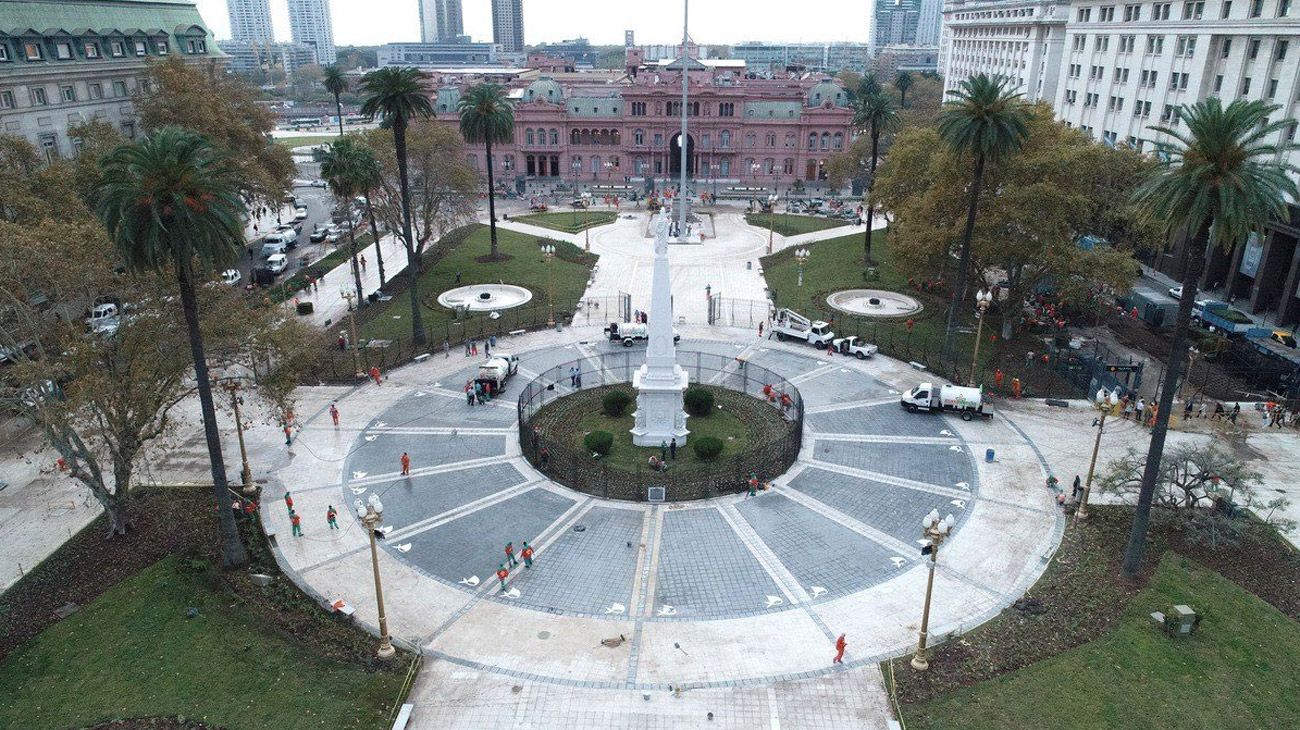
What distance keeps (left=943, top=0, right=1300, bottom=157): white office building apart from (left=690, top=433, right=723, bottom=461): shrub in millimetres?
24187

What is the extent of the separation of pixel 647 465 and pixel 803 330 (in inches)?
744

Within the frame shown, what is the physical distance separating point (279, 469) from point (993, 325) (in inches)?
1625

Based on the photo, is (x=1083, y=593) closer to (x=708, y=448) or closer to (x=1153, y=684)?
(x=1153, y=684)

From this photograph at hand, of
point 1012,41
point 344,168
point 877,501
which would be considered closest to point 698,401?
point 877,501

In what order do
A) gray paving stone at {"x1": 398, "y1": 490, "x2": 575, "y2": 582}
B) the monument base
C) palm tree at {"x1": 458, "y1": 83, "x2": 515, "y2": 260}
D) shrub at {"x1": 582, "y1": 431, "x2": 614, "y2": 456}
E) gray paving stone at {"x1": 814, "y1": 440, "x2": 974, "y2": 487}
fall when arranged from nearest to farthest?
gray paving stone at {"x1": 398, "y1": 490, "x2": 575, "y2": 582} → gray paving stone at {"x1": 814, "y1": 440, "x2": 974, "y2": 487} → shrub at {"x1": 582, "y1": 431, "x2": 614, "y2": 456} → the monument base → palm tree at {"x1": 458, "y1": 83, "x2": 515, "y2": 260}

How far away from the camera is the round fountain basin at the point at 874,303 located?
53438 millimetres

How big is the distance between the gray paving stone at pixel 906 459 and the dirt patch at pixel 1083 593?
515 cm

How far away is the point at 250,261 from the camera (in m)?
67.1

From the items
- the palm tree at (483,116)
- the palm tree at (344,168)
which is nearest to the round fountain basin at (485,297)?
the palm tree at (483,116)

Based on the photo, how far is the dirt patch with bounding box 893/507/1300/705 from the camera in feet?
69.5

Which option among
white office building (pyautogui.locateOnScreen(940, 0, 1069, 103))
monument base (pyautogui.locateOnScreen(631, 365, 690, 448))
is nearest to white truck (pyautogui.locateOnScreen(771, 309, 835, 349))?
monument base (pyautogui.locateOnScreen(631, 365, 690, 448))

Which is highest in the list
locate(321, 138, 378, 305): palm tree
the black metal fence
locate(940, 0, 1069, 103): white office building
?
locate(940, 0, 1069, 103): white office building

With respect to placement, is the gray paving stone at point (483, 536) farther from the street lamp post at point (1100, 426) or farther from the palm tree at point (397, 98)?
the palm tree at point (397, 98)

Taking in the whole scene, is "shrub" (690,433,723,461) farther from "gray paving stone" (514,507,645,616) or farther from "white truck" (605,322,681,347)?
"white truck" (605,322,681,347)
